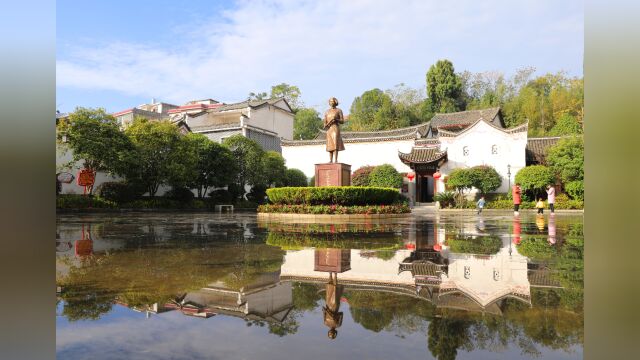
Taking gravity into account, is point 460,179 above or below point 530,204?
above

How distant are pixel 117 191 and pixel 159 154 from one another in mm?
3234

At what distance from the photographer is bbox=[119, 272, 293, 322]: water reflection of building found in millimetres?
2744

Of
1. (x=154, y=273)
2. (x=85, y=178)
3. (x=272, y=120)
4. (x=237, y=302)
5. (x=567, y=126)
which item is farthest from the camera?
(x=272, y=120)

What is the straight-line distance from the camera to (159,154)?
79.2 feet

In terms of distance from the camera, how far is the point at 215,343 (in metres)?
2.19

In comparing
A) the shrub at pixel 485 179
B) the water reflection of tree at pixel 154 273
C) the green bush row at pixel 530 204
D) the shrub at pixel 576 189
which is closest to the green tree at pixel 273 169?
the green bush row at pixel 530 204

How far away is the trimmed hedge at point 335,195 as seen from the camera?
46.7 feet

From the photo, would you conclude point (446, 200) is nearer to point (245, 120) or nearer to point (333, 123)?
point (333, 123)

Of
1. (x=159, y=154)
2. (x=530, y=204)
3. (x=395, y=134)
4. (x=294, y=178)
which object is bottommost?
(x=530, y=204)

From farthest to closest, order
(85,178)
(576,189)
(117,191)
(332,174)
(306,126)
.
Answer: (306,126), (576,189), (85,178), (117,191), (332,174)

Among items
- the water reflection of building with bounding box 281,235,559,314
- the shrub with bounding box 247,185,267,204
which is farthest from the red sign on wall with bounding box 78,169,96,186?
the water reflection of building with bounding box 281,235,559,314

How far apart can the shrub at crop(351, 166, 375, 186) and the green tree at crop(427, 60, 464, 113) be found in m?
18.4

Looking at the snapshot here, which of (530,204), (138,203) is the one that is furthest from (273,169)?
(530,204)

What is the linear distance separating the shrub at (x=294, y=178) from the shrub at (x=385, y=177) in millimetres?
5474
